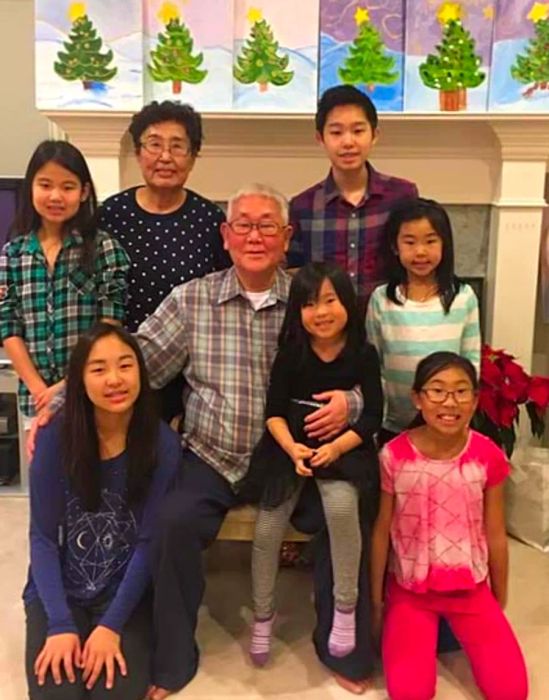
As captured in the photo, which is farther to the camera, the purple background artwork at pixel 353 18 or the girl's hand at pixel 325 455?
the purple background artwork at pixel 353 18

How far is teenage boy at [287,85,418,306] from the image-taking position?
7.29ft

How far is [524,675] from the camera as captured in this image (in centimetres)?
189

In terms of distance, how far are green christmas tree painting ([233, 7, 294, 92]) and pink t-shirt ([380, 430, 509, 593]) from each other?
1.40 m

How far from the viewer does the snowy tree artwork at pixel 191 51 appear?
2783 mm

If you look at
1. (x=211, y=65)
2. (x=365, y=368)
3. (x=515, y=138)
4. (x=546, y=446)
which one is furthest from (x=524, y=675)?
(x=211, y=65)

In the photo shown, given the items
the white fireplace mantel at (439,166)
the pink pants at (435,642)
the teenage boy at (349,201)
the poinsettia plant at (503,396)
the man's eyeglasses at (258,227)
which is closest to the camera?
the pink pants at (435,642)

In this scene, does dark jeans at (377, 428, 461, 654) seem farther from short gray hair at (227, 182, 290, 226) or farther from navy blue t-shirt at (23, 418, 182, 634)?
short gray hair at (227, 182, 290, 226)

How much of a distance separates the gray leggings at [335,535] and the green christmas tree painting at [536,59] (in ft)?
5.21

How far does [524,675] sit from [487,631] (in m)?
0.12

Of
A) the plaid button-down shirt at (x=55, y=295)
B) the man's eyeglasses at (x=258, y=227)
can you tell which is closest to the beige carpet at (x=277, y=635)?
the plaid button-down shirt at (x=55, y=295)

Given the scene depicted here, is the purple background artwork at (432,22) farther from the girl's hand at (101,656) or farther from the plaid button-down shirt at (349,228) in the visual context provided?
the girl's hand at (101,656)

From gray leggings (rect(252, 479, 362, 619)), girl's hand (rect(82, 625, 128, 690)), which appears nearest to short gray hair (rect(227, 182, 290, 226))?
gray leggings (rect(252, 479, 362, 619))

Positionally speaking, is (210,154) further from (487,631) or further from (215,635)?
(487,631)

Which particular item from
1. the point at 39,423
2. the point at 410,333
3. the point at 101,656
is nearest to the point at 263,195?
the point at 410,333
